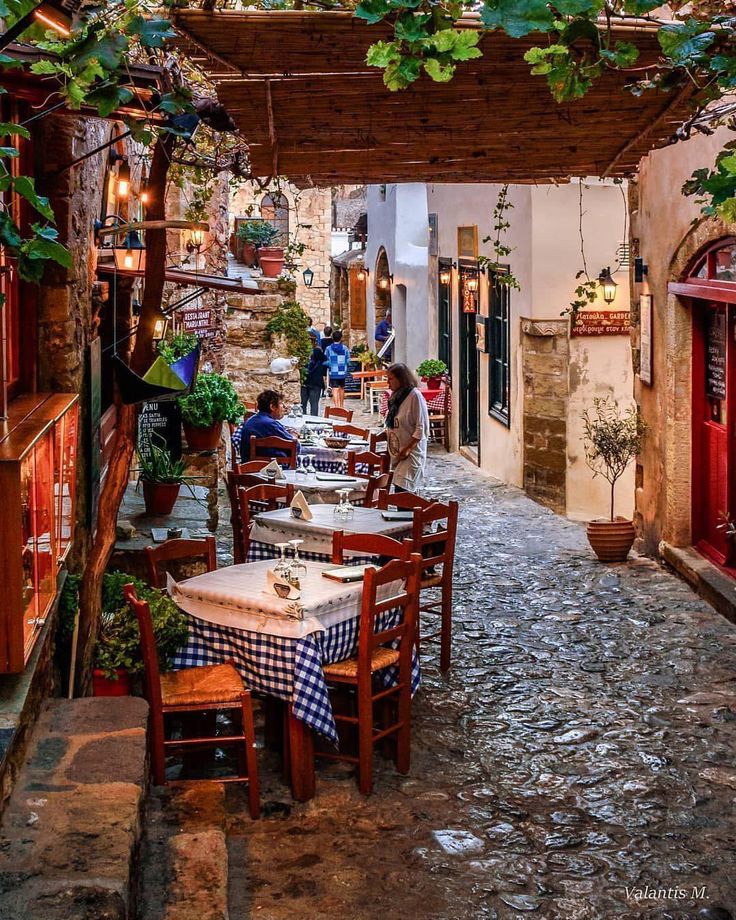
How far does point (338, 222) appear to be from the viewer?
41031mm

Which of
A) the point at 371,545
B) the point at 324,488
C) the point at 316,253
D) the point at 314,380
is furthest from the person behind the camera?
the point at 316,253

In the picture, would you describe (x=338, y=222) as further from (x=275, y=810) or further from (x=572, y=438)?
(x=275, y=810)

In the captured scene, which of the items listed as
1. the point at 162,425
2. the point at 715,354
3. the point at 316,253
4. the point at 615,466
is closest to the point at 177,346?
the point at 162,425

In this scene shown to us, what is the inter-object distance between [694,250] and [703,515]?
2121 mm

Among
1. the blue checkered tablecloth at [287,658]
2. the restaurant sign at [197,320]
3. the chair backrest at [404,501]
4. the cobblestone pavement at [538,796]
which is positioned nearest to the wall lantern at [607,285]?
the restaurant sign at [197,320]

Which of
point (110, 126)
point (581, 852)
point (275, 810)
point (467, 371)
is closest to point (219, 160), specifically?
point (110, 126)

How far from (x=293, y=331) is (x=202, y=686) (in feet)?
51.9

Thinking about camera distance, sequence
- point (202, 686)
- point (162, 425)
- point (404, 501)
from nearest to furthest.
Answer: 1. point (202, 686)
2. point (404, 501)
3. point (162, 425)

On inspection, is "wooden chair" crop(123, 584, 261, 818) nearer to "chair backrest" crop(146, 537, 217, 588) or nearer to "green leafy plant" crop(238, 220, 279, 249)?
"chair backrest" crop(146, 537, 217, 588)

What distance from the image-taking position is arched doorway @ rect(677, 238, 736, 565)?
30.0ft

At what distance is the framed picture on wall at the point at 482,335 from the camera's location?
16.8 metres

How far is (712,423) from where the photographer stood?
9734 mm

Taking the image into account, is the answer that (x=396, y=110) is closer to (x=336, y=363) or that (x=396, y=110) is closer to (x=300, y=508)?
(x=300, y=508)

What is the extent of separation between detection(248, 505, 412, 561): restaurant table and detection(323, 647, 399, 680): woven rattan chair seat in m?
1.84
